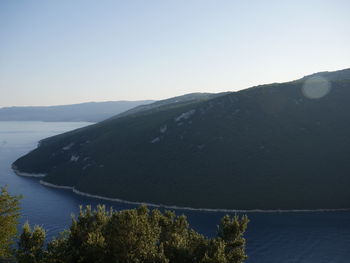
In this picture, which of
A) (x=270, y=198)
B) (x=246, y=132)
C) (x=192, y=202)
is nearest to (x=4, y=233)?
(x=192, y=202)

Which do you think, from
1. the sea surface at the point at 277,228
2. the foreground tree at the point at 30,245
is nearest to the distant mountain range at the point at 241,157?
the sea surface at the point at 277,228

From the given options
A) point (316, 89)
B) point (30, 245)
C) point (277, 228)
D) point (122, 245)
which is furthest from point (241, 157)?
point (30, 245)

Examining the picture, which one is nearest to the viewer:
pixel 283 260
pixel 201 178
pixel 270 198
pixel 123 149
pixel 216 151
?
pixel 283 260

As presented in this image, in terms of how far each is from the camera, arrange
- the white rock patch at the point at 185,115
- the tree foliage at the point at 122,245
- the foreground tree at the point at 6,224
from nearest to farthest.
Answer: the tree foliage at the point at 122,245 < the foreground tree at the point at 6,224 < the white rock patch at the point at 185,115

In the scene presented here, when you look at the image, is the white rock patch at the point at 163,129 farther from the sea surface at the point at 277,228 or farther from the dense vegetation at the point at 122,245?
the dense vegetation at the point at 122,245

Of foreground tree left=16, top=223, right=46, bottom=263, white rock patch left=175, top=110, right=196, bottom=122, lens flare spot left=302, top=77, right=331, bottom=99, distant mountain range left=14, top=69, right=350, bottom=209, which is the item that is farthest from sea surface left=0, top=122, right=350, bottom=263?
lens flare spot left=302, top=77, right=331, bottom=99

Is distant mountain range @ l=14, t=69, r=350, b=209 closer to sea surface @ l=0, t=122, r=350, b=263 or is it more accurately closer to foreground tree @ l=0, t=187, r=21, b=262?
sea surface @ l=0, t=122, r=350, b=263

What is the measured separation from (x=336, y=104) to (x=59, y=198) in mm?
156624

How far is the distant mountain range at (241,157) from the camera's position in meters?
130

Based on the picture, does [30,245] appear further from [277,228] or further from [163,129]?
[163,129]

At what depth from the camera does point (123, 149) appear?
18625 centimetres

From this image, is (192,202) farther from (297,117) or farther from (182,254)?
(182,254)

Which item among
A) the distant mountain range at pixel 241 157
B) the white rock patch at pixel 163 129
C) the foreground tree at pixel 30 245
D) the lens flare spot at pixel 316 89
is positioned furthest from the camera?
the white rock patch at pixel 163 129

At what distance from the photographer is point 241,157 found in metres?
152
